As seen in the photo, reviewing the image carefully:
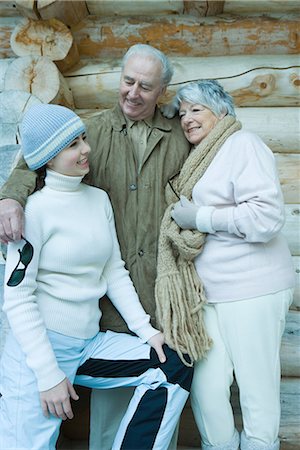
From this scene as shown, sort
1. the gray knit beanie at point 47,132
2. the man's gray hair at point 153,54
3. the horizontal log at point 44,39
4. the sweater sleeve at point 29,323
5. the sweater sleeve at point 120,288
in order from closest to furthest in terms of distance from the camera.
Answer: the sweater sleeve at point 29,323 < the gray knit beanie at point 47,132 < the sweater sleeve at point 120,288 < the man's gray hair at point 153,54 < the horizontal log at point 44,39

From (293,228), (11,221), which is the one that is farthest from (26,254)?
(293,228)

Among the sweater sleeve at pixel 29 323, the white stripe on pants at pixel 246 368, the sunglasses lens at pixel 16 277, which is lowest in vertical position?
the white stripe on pants at pixel 246 368

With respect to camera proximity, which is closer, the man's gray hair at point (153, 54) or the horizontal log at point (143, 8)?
the man's gray hair at point (153, 54)

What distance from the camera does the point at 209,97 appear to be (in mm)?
2678

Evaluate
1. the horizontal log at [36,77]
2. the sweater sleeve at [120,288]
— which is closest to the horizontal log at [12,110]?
the horizontal log at [36,77]

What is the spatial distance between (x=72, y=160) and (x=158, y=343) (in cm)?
86

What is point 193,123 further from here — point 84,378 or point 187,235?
point 84,378

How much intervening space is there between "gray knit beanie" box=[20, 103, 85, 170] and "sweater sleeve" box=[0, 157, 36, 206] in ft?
0.30

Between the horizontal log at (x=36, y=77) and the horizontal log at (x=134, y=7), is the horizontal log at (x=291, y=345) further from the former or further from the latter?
the horizontal log at (x=134, y=7)

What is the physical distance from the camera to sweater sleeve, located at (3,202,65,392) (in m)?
2.23

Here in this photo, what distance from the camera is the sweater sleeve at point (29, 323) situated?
2.23m

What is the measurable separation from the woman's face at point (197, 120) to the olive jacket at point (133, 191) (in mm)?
162

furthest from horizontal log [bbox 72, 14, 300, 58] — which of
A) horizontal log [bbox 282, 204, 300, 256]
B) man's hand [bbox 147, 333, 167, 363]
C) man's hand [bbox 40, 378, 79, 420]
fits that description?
man's hand [bbox 40, 378, 79, 420]

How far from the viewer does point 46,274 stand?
2.38 m
